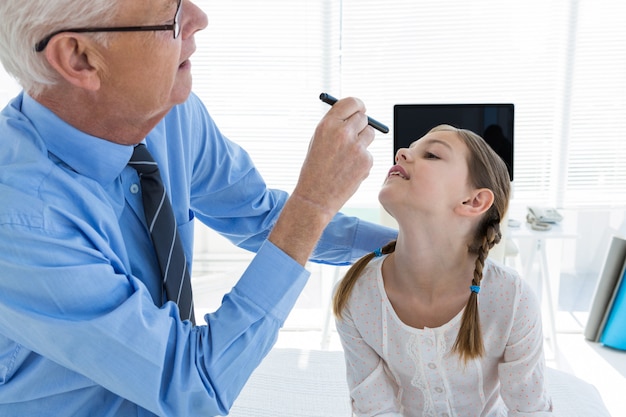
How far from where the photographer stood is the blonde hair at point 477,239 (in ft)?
4.58

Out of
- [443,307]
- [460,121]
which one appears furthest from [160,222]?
[460,121]

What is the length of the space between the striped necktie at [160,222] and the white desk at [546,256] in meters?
2.13

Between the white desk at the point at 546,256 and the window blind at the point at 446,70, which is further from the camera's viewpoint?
the window blind at the point at 446,70

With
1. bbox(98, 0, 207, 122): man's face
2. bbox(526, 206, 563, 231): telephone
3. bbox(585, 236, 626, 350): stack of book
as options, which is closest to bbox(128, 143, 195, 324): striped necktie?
bbox(98, 0, 207, 122): man's face

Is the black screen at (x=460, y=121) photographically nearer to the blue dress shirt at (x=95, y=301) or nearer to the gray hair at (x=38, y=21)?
the blue dress shirt at (x=95, y=301)

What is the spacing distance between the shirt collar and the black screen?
1.92 m

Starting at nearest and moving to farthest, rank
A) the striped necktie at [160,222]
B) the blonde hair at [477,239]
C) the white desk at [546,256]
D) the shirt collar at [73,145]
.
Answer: the shirt collar at [73,145]
the striped necktie at [160,222]
the blonde hair at [477,239]
the white desk at [546,256]

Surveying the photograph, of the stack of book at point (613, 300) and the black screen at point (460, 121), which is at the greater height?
the black screen at point (460, 121)

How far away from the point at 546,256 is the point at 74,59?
2.85 meters

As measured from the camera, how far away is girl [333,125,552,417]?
4.59 ft

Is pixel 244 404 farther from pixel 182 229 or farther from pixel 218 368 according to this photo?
Answer: pixel 218 368

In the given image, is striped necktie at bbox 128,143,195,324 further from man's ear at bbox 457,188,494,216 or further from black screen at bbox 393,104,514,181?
black screen at bbox 393,104,514,181

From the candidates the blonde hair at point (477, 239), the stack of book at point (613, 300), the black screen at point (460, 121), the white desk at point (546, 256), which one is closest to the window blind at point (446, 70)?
the white desk at point (546, 256)

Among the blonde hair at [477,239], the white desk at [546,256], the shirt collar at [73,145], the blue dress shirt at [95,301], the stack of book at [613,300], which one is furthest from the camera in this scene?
the stack of book at [613,300]
